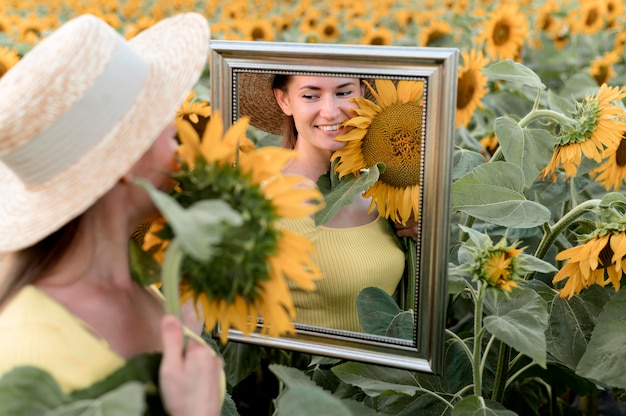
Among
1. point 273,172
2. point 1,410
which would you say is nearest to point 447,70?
point 273,172

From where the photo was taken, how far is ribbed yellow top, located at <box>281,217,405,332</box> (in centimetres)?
88

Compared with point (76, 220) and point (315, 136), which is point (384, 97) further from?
point (76, 220)

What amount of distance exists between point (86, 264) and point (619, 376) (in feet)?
1.90

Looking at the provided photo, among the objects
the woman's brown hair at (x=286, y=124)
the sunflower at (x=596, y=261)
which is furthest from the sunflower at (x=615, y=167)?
the woman's brown hair at (x=286, y=124)

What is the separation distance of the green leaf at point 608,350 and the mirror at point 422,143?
178 mm

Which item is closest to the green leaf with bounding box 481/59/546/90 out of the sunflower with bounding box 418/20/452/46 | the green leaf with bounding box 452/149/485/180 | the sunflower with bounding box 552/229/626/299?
the green leaf with bounding box 452/149/485/180

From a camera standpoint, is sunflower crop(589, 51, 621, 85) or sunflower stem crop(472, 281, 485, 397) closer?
sunflower stem crop(472, 281, 485, 397)

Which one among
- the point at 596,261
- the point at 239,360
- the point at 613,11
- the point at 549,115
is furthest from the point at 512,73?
the point at 613,11

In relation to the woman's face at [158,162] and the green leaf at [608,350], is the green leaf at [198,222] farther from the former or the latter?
the green leaf at [608,350]

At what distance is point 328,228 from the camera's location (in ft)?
2.94

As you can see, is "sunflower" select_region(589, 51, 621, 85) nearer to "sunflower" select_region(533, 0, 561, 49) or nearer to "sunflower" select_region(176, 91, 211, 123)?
"sunflower" select_region(533, 0, 561, 49)

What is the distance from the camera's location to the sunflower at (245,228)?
0.58 metres

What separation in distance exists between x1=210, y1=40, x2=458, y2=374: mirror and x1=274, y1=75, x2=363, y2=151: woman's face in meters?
0.01

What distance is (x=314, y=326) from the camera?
88 centimetres
